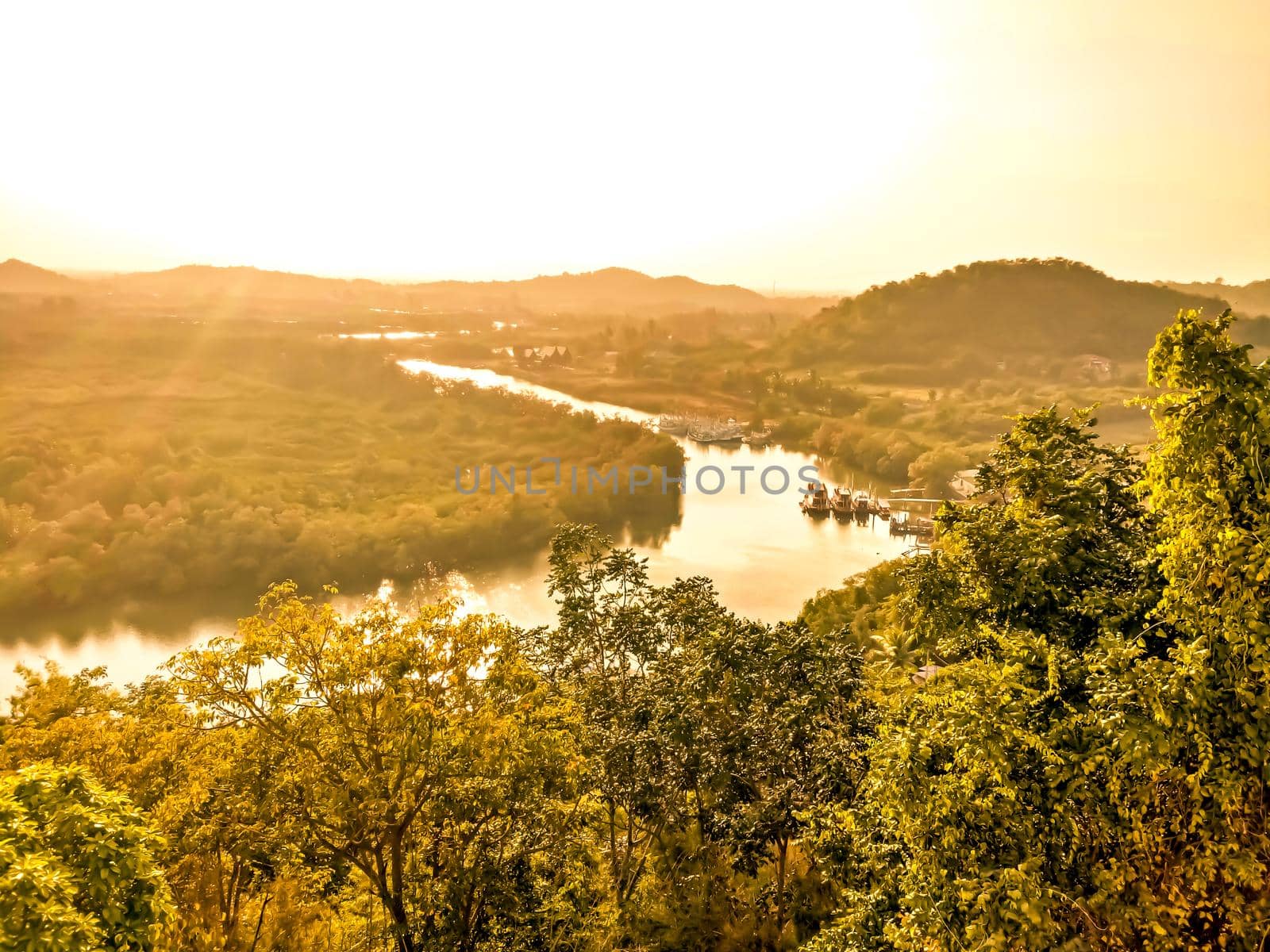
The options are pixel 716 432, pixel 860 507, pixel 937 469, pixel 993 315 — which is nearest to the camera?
pixel 860 507

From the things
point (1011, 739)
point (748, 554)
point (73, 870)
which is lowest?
point (748, 554)

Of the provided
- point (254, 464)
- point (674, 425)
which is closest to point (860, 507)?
point (674, 425)

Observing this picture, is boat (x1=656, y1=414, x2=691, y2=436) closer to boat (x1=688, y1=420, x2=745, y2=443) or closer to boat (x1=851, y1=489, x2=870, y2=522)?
boat (x1=688, y1=420, x2=745, y2=443)

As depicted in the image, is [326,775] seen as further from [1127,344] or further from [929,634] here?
[1127,344]

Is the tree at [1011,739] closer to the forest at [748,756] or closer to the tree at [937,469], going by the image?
the forest at [748,756]

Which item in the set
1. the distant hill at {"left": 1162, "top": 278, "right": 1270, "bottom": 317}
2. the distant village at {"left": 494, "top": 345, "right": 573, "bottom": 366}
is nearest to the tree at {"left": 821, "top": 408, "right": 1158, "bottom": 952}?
the distant village at {"left": 494, "top": 345, "right": 573, "bottom": 366}

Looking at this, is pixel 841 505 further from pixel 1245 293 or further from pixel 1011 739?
pixel 1245 293
